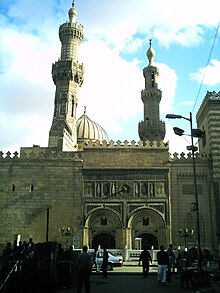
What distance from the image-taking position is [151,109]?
110 feet

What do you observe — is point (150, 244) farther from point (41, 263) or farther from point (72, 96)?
point (41, 263)

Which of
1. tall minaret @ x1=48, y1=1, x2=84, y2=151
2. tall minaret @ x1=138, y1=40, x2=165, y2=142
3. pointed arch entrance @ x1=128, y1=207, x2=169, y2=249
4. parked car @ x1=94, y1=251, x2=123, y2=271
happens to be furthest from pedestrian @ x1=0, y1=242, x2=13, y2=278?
tall minaret @ x1=138, y1=40, x2=165, y2=142

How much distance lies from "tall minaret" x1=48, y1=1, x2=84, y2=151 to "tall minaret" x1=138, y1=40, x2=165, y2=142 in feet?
20.2

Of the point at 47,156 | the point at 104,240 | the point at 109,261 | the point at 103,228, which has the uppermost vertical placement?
the point at 47,156

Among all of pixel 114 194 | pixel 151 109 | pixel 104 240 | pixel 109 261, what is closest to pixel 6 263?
pixel 109 261

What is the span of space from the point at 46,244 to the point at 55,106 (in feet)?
76.6

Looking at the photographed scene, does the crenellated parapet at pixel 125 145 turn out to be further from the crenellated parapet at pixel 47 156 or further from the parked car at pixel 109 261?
the parked car at pixel 109 261

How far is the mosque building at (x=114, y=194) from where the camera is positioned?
2505 cm

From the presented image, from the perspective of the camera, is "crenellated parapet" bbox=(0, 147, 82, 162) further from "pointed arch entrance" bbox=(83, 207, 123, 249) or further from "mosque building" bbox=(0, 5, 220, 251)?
"pointed arch entrance" bbox=(83, 207, 123, 249)

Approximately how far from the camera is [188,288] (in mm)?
10477

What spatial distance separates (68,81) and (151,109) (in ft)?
25.9

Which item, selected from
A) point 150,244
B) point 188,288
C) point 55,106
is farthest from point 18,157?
point 188,288

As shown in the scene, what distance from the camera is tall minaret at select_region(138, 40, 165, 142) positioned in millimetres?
33062

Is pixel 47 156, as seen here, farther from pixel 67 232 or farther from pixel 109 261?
pixel 109 261
